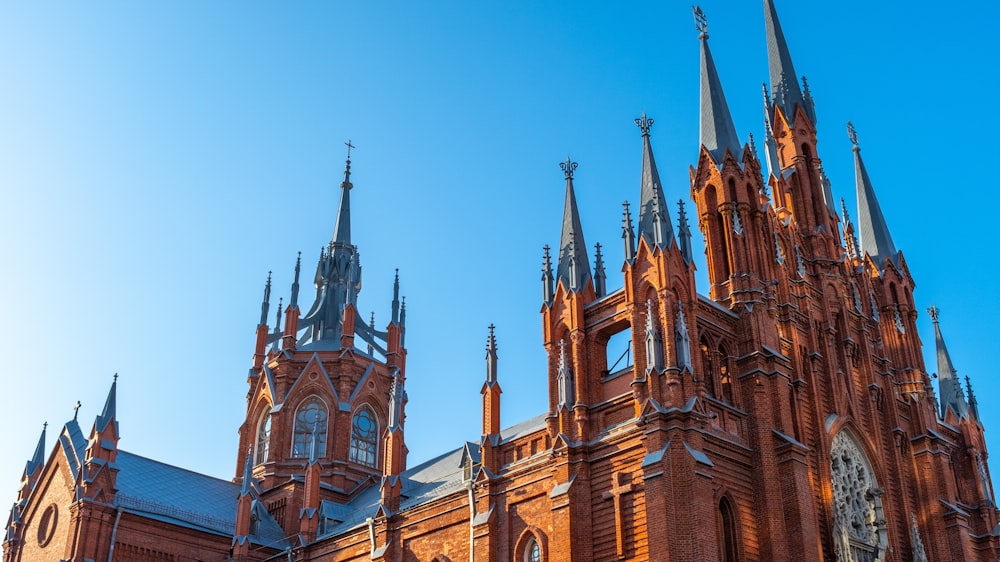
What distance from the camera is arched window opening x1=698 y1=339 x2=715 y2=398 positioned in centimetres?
3294

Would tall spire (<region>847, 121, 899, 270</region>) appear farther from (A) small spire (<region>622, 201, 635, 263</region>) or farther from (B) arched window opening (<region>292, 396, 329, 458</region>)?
(B) arched window opening (<region>292, 396, 329, 458</region>)

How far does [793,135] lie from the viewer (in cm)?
4384

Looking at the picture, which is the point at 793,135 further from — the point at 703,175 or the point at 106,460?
the point at 106,460

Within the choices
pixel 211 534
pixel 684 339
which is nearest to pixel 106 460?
pixel 211 534

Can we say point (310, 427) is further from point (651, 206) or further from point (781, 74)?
point (781, 74)

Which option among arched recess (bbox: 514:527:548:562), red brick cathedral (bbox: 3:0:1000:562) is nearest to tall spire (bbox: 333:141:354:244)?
red brick cathedral (bbox: 3:0:1000:562)

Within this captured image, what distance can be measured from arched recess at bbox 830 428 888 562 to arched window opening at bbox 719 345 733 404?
424cm

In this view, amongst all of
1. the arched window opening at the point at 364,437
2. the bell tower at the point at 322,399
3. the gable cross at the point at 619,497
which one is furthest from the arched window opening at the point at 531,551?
the arched window opening at the point at 364,437

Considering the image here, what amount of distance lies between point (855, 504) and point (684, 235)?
428 inches

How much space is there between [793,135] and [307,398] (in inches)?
1187

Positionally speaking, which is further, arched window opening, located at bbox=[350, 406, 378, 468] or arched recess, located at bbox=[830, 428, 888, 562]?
arched window opening, located at bbox=[350, 406, 378, 468]

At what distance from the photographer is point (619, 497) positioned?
1203 inches

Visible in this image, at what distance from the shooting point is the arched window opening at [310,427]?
5622cm

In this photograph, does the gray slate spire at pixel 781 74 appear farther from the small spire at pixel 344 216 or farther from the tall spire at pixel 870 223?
the small spire at pixel 344 216
